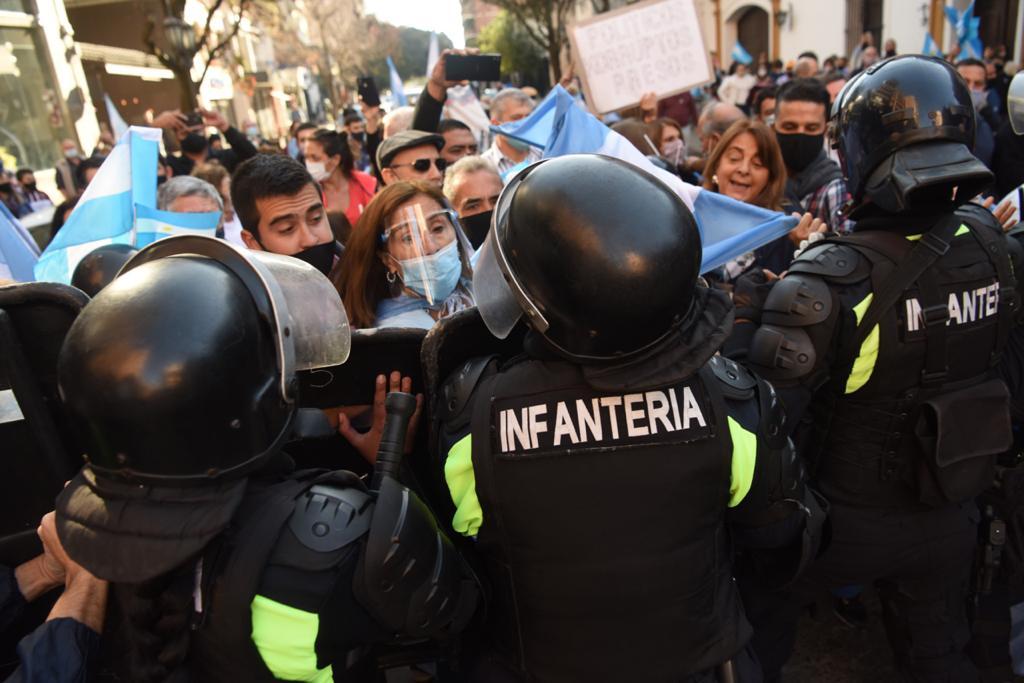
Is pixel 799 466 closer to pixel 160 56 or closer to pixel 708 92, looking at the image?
pixel 160 56

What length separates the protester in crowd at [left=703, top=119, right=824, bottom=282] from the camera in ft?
11.1

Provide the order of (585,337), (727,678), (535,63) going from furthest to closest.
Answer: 1. (535,63)
2. (727,678)
3. (585,337)

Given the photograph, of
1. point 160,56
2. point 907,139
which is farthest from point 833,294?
point 160,56

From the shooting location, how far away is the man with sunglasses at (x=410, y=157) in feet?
13.4

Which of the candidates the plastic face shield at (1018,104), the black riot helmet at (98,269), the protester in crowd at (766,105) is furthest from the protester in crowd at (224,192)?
the protester in crowd at (766,105)

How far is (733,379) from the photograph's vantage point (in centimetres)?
155

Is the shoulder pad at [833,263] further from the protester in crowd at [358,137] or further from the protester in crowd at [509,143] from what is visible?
the protester in crowd at [358,137]

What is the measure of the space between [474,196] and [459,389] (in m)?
1.92

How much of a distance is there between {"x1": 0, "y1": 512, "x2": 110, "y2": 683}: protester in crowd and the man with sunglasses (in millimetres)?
2934

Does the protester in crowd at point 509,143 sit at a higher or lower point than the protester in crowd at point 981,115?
higher

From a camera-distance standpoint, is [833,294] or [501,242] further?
[833,294]

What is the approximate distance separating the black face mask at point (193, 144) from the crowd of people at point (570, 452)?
206 inches

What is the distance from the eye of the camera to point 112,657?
1713 mm

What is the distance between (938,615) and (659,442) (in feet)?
4.99
